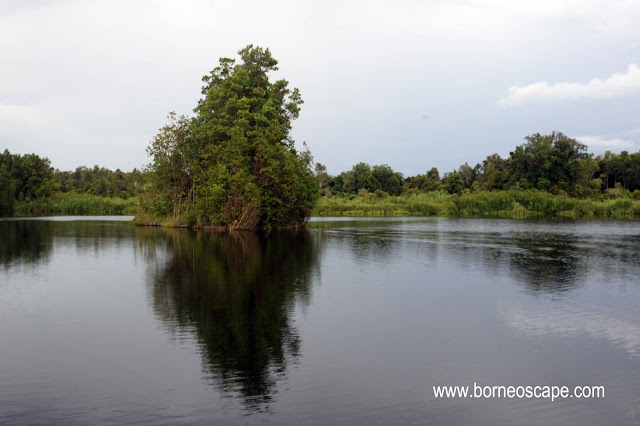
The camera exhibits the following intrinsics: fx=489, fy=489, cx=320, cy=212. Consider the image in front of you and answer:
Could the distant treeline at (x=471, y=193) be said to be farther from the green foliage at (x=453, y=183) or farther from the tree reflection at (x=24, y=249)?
the tree reflection at (x=24, y=249)

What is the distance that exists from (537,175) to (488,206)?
624 inches

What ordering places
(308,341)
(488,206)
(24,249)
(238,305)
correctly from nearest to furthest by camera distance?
(308,341) < (238,305) < (24,249) < (488,206)

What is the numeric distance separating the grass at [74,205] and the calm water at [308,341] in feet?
212

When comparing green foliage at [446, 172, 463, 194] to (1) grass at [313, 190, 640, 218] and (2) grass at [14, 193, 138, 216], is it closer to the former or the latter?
(1) grass at [313, 190, 640, 218]

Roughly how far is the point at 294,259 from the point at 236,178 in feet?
54.5

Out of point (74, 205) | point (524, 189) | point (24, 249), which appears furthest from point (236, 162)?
point (524, 189)

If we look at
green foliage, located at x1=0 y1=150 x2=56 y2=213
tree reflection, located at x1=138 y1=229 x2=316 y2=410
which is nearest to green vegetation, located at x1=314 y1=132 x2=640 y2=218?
green foliage, located at x1=0 y1=150 x2=56 y2=213

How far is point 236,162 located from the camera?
3719cm

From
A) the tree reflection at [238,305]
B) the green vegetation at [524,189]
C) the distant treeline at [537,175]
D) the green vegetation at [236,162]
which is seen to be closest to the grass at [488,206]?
the green vegetation at [524,189]

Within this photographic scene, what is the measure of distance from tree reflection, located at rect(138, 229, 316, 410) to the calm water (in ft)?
0.17

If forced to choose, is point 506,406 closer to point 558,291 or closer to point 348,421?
point 348,421

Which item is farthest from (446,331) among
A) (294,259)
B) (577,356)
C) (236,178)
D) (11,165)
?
(11,165)

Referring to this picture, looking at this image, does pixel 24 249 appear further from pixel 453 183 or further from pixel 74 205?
pixel 453 183

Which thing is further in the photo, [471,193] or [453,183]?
[453,183]
